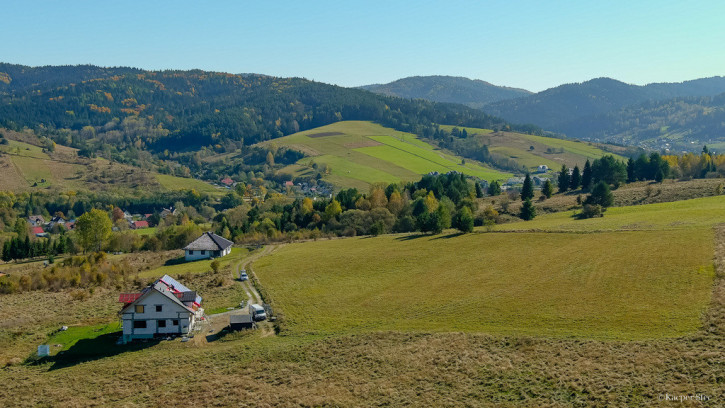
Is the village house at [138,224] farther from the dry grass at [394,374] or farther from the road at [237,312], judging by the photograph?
the dry grass at [394,374]

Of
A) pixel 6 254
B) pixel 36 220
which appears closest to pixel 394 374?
pixel 6 254

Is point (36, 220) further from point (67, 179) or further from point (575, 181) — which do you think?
point (575, 181)

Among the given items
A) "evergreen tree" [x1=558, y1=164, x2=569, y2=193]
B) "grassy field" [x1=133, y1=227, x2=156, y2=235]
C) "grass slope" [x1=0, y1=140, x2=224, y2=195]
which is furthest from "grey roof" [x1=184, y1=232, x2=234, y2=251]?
"grass slope" [x1=0, y1=140, x2=224, y2=195]

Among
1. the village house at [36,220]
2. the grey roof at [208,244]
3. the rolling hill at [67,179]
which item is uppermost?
the rolling hill at [67,179]

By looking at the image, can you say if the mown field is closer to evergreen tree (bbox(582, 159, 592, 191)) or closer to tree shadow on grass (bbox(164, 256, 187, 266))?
tree shadow on grass (bbox(164, 256, 187, 266))

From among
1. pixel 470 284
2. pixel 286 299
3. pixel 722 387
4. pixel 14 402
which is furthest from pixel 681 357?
pixel 14 402

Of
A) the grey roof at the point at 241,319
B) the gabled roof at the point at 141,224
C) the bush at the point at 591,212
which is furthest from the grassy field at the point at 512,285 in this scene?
the gabled roof at the point at 141,224
